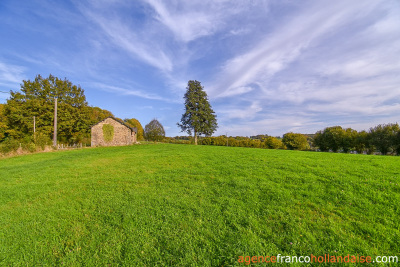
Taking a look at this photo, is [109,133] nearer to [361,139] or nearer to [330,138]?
[330,138]

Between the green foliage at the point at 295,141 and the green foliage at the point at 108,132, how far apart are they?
51090 millimetres

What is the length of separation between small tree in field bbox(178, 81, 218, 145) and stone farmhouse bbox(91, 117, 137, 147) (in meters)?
12.0

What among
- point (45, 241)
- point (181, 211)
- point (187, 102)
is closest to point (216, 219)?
point (181, 211)

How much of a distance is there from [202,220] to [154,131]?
4447 centimetres

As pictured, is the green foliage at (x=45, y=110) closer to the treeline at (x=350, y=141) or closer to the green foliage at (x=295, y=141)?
the treeline at (x=350, y=141)

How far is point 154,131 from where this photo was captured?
45656 millimetres

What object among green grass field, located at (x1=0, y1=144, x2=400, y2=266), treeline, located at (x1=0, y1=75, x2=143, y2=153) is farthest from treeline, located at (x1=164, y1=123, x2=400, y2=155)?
treeline, located at (x1=0, y1=75, x2=143, y2=153)

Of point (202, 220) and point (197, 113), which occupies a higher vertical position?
point (197, 113)

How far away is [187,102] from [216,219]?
32.4 meters

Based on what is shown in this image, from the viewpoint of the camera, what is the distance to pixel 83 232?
313 cm

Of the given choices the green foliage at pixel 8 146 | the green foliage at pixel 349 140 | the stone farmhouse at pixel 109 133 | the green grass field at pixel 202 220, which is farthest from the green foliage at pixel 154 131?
the green foliage at pixel 349 140

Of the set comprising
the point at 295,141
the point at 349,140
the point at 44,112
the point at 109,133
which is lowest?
the point at 295,141

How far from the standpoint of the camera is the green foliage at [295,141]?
48.7 meters

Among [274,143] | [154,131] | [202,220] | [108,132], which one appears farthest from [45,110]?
[274,143]
